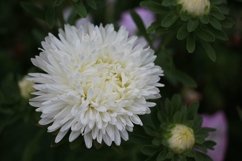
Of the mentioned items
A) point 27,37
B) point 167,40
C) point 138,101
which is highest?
point 27,37

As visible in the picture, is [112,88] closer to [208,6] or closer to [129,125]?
[129,125]

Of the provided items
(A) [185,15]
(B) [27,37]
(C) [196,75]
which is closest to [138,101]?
(A) [185,15]

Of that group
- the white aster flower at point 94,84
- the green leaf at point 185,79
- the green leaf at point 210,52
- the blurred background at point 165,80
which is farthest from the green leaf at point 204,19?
the blurred background at point 165,80

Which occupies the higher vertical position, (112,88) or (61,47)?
(61,47)

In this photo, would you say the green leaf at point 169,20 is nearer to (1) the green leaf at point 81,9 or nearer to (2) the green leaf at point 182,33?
(2) the green leaf at point 182,33

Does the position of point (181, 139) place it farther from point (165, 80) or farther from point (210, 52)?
point (165, 80)
